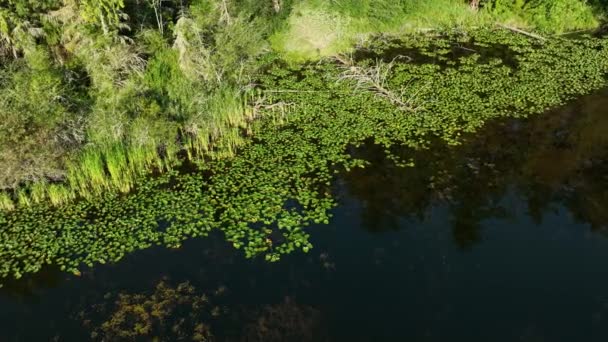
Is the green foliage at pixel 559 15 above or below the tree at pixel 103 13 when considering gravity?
below

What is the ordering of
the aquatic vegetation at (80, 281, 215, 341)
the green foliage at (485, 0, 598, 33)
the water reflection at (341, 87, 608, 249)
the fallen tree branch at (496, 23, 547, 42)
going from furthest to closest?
the green foliage at (485, 0, 598, 33)
the fallen tree branch at (496, 23, 547, 42)
the water reflection at (341, 87, 608, 249)
the aquatic vegetation at (80, 281, 215, 341)

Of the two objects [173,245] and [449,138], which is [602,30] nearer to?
[449,138]

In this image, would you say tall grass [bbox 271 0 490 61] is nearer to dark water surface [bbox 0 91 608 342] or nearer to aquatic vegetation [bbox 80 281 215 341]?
dark water surface [bbox 0 91 608 342]

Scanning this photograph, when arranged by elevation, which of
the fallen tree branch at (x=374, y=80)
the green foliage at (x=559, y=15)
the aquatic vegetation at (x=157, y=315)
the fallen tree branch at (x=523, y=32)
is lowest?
the aquatic vegetation at (x=157, y=315)

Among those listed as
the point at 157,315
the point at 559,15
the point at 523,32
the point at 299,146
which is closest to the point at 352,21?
the point at 523,32

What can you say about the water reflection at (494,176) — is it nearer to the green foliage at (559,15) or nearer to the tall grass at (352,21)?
the green foliage at (559,15)

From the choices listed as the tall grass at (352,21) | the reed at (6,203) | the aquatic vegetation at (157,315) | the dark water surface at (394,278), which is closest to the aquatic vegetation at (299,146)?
the reed at (6,203)

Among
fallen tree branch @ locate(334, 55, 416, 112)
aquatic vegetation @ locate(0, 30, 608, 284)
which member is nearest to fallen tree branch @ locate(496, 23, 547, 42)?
aquatic vegetation @ locate(0, 30, 608, 284)

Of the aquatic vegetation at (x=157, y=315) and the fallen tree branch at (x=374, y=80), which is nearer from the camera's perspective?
the aquatic vegetation at (x=157, y=315)
